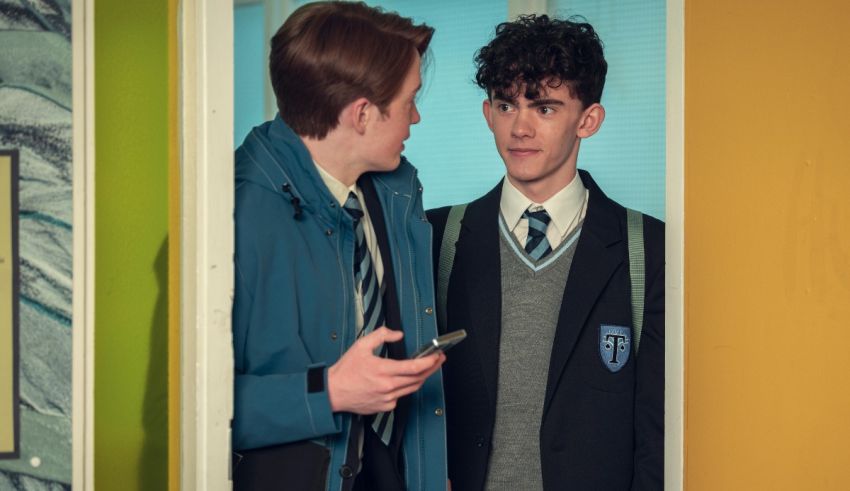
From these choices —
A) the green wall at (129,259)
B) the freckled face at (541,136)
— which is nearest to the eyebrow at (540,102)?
the freckled face at (541,136)

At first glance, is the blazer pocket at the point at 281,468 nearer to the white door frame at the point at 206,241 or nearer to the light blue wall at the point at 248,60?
the white door frame at the point at 206,241

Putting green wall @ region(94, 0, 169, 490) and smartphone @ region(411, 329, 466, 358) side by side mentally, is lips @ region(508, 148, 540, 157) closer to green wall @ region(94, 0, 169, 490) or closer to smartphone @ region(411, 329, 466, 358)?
smartphone @ region(411, 329, 466, 358)

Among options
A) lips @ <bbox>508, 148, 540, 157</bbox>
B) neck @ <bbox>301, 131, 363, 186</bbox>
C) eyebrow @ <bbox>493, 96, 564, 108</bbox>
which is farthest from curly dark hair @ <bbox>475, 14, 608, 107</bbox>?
neck @ <bbox>301, 131, 363, 186</bbox>

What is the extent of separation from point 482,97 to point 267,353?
1798 mm

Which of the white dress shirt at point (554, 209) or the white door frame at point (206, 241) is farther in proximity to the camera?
the white dress shirt at point (554, 209)

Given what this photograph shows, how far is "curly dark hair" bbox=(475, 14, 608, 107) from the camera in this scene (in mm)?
2512

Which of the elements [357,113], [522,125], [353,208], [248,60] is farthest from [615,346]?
[248,60]

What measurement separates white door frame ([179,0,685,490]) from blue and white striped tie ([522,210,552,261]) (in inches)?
36.8

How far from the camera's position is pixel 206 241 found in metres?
1.75

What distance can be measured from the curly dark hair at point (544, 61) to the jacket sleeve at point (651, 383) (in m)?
0.46

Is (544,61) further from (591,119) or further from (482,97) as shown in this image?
(482,97)

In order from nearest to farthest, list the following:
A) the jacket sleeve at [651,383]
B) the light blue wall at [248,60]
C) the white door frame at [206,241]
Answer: the white door frame at [206,241]
the jacket sleeve at [651,383]
the light blue wall at [248,60]

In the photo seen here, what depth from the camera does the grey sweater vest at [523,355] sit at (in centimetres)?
235

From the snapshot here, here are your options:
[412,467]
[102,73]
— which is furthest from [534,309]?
[102,73]
